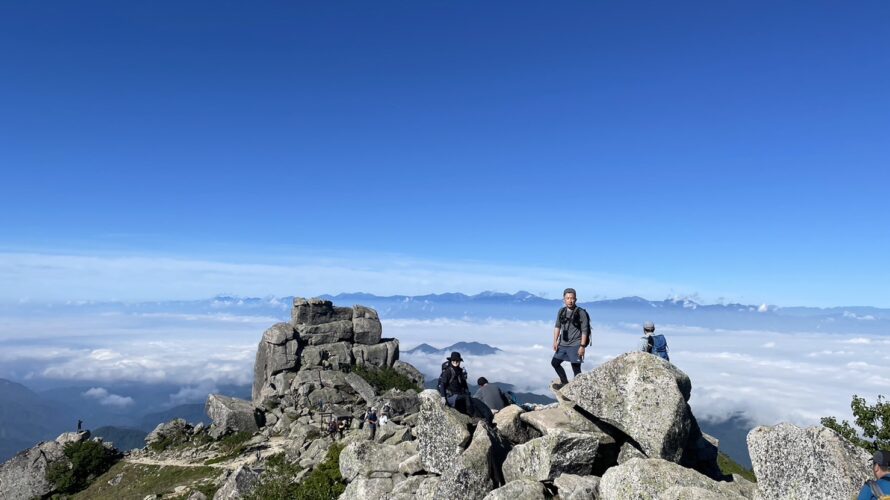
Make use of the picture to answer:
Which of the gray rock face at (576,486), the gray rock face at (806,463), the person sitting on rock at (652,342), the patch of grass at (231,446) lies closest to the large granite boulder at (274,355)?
the patch of grass at (231,446)

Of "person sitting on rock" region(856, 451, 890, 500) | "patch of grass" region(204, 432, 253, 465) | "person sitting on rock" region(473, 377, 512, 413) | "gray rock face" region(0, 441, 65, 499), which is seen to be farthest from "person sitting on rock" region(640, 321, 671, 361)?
"gray rock face" region(0, 441, 65, 499)

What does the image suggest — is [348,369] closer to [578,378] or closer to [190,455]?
[190,455]

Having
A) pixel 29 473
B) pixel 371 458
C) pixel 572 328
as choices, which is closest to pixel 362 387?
pixel 29 473

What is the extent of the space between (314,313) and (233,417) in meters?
26.4

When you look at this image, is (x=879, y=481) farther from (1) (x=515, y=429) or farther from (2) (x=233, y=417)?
(2) (x=233, y=417)

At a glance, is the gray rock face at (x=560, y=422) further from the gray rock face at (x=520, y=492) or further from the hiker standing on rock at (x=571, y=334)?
the hiker standing on rock at (x=571, y=334)

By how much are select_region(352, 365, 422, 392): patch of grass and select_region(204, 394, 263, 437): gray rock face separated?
55.9ft

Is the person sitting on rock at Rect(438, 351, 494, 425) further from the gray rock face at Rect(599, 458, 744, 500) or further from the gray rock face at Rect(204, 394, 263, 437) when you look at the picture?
the gray rock face at Rect(204, 394, 263, 437)

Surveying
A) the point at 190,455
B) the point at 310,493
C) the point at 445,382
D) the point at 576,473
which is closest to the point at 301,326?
the point at 190,455

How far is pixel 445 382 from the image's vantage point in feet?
65.0

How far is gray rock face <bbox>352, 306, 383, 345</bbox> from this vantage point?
278ft

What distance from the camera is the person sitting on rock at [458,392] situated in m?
19.3

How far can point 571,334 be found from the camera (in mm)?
19562

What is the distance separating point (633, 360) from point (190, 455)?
56.6 meters
